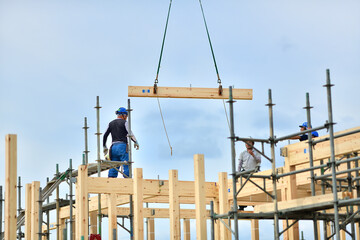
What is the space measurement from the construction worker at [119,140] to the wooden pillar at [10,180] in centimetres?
678

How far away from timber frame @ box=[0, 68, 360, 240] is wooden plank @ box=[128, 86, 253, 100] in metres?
2.13

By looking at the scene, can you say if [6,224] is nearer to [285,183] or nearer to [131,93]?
[131,93]

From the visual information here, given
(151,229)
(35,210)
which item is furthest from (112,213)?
(151,229)

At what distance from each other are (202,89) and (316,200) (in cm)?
591

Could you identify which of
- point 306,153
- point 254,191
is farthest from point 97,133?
point 306,153

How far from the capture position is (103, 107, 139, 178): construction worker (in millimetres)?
19703

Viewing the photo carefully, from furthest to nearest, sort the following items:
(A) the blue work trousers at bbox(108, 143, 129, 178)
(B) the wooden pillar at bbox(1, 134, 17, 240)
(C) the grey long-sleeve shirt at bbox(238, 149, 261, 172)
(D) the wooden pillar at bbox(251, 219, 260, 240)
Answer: (D) the wooden pillar at bbox(251, 219, 260, 240) < (A) the blue work trousers at bbox(108, 143, 129, 178) < (C) the grey long-sleeve shirt at bbox(238, 149, 261, 172) < (B) the wooden pillar at bbox(1, 134, 17, 240)

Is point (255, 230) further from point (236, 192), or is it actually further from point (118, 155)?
point (236, 192)

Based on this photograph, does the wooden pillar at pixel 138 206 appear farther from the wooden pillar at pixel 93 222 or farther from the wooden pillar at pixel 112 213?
the wooden pillar at pixel 93 222

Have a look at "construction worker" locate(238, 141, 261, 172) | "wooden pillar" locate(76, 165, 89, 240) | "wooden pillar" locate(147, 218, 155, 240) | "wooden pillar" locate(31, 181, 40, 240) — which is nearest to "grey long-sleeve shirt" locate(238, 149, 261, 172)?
"construction worker" locate(238, 141, 261, 172)

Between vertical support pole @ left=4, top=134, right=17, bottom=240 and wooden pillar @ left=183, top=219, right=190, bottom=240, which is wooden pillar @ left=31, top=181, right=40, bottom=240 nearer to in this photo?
vertical support pole @ left=4, top=134, right=17, bottom=240

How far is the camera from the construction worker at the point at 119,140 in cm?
1970

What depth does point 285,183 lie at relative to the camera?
56.1 feet

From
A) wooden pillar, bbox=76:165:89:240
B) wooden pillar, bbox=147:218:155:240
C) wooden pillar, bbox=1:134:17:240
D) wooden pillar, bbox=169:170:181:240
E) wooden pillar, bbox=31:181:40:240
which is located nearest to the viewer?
wooden pillar, bbox=1:134:17:240
